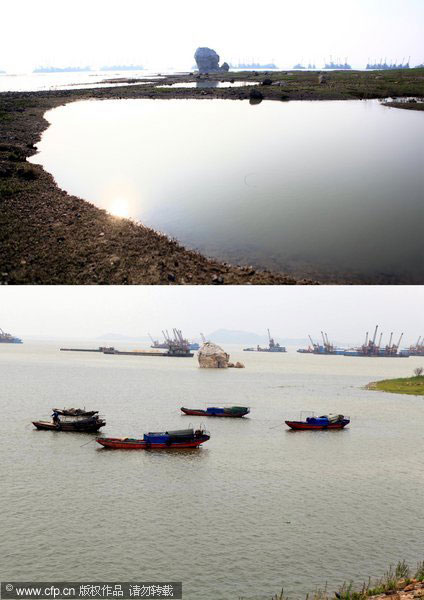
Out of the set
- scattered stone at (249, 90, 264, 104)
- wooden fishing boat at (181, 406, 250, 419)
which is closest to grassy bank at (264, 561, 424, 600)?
wooden fishing boat at (181, 406, 250, 419)

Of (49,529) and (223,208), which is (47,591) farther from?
(223,208)

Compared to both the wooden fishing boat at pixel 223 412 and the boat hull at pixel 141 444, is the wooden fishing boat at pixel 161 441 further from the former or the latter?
the wooden fishing boat at pixel 223 412

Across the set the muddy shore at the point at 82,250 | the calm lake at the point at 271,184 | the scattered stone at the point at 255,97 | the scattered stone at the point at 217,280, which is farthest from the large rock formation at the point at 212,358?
the scattered stone at the point at 217,280

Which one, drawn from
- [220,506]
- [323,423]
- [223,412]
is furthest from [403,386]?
[220,506]

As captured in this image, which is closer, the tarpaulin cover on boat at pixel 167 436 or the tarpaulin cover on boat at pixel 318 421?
the tarpaulin cover on boat at pixel 167 436

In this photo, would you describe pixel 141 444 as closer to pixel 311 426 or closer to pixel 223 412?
pixel 311 426

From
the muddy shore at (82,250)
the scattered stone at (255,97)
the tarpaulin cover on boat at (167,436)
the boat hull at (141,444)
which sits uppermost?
the scattered stone at (255,97)
